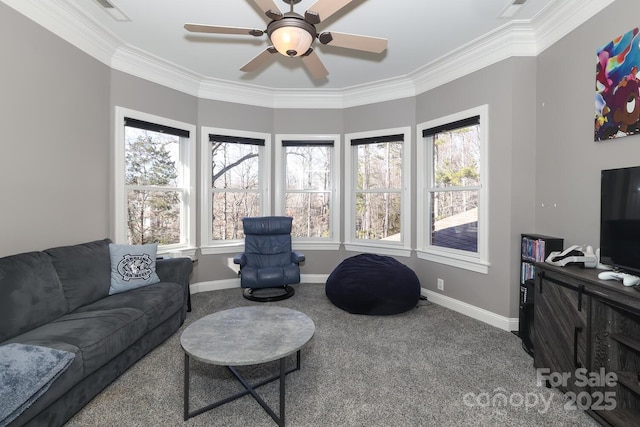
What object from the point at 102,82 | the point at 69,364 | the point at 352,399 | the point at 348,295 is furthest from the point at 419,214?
the point at 102,82

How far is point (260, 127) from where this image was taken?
14.7 ft

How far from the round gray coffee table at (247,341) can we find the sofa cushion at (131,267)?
1.06 metres

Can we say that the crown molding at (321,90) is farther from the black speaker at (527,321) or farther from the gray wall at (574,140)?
the black speaker at (527,321)

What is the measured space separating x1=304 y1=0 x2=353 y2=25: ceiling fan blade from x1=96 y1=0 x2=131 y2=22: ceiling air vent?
1916 mm

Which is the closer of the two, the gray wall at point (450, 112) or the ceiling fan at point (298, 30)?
the ceiling fan at point (298, 30)

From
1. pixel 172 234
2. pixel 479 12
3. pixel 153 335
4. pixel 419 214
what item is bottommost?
pixel 153 335

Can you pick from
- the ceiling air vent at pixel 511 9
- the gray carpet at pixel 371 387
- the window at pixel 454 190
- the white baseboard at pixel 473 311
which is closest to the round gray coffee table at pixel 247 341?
the gray carpet at pixel 371 387

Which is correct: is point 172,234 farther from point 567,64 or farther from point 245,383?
point 567,64

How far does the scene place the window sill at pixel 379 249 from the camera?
4.07 m

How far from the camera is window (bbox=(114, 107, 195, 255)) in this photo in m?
3.36

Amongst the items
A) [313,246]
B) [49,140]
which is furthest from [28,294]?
[313,246]

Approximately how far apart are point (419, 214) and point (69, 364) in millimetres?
3582

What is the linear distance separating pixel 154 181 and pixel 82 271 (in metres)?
1.60

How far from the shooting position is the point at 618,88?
207 centimetres
